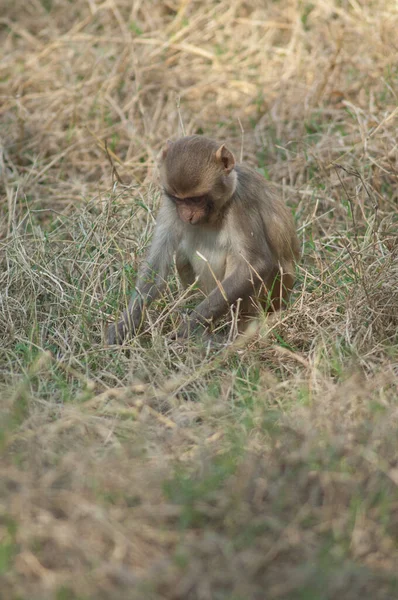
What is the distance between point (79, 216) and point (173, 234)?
131 centimetres

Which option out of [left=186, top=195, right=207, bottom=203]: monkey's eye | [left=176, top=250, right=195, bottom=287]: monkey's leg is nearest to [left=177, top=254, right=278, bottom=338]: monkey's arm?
[left=176, top=250, right=195, bottom=287]: monkey's leg

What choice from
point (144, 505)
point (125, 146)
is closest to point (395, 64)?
point (125, 146)

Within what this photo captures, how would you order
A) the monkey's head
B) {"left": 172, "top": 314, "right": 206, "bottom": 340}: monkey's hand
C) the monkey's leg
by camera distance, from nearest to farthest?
the monkey's head → {"left": 172, "top": 314, "right": 206, "bottom": 340}: monkey's hand → the monkey's leg

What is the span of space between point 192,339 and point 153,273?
0.64 meters

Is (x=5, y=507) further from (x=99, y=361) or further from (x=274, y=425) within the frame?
(x=99, y=361)

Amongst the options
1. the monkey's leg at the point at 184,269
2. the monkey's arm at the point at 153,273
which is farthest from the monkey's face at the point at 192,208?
the monkey's leg at the point at 184,269

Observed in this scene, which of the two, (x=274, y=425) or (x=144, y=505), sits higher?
(x=144, y=505)

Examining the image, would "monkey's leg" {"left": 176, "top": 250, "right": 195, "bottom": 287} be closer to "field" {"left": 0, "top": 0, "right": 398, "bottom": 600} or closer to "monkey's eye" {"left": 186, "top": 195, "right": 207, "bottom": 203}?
"field" {"left": 0, "top": 0, "right": 398, "bottom": 600}

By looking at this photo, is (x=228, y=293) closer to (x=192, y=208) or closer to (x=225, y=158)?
(x=192, y=208)

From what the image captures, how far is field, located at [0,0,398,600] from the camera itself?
143 inches

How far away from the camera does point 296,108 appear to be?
916 centimetres

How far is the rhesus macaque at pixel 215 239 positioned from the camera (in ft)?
19.3

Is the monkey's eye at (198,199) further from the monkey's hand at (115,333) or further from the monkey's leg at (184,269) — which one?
the monkey's hand at (115,333)

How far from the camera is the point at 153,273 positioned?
6379mm
